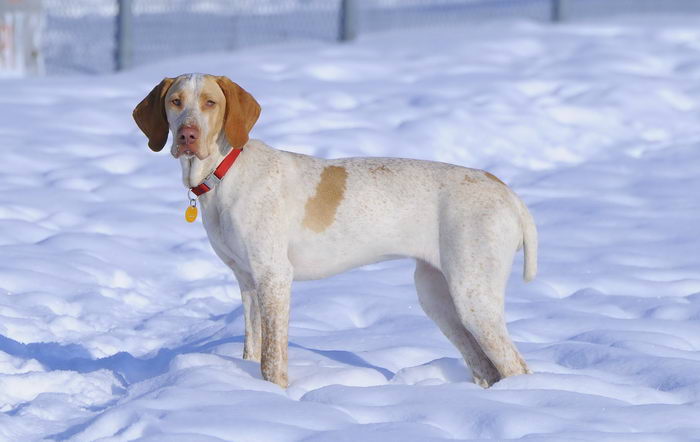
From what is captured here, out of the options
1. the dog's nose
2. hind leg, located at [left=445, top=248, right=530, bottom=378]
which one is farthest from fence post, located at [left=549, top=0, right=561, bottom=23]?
the dog's nose

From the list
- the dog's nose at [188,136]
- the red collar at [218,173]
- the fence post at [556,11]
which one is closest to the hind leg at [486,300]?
the red collar at [218,173]

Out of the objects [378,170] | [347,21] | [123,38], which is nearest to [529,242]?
[378,170]

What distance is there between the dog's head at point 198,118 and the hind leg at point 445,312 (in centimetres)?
86

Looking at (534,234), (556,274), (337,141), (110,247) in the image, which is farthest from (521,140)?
(534,234)

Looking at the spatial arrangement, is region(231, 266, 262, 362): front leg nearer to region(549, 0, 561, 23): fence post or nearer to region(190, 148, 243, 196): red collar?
region(190, 148, 243, 196): red collar

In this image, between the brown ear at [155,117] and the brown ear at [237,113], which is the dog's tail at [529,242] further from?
the brown ear at [155,117]

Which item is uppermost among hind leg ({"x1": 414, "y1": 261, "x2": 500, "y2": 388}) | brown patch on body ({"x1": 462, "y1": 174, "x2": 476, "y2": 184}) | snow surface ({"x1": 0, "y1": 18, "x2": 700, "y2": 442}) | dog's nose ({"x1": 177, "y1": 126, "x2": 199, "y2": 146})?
dog's nose ({"x1": 177, "y1": 126, "x2": 199, "y2": 146})

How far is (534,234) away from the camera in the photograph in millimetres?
4031

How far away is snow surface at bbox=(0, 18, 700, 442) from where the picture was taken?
367cm

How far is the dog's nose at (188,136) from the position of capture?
3.76 meters

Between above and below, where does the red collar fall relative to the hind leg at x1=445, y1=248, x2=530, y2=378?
above

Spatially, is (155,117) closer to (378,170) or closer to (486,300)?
(378,170)

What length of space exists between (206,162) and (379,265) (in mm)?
2408

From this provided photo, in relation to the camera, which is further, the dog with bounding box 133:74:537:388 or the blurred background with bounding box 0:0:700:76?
the blurred background with bounding box 0:0:700:76
